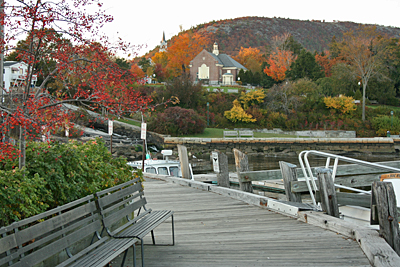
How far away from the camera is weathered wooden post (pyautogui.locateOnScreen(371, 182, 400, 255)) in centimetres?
450

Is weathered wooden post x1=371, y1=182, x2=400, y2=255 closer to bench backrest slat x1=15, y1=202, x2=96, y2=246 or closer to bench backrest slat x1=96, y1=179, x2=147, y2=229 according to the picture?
bench backrest slat x1=96, y1=179, x2=147, y2=229

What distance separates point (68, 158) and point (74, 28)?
1.81 meters

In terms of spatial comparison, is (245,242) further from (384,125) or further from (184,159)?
(384,125)

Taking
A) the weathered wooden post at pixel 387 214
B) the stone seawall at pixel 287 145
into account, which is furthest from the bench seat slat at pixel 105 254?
the stone seawall at pixel 287 145

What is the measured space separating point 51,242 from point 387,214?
404cm

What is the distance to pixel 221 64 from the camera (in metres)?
76.2

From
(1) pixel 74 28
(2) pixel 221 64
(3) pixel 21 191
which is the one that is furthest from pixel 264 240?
(2) pixel 221 64

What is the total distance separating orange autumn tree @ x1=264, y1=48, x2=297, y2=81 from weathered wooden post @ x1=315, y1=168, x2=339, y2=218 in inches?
2507

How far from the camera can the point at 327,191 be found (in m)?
5.70

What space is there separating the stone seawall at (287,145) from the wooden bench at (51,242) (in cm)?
3211

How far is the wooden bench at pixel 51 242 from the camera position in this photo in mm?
2664

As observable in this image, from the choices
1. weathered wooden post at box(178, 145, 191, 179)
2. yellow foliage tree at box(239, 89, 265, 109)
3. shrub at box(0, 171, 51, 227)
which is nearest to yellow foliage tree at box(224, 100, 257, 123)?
yellow foliage tree at box(239, 89, 265, 109)

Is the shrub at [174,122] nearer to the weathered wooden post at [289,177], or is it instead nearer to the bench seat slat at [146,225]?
the weathered wooden post at [289,177]

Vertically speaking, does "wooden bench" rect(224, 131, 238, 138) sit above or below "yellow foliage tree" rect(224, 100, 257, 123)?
below
